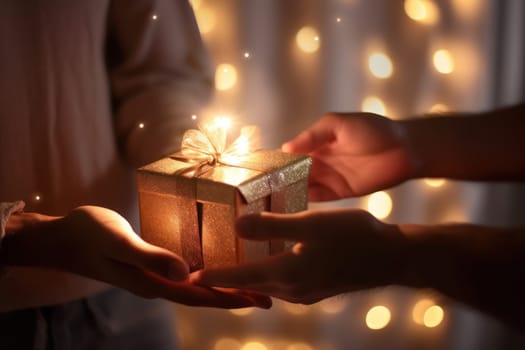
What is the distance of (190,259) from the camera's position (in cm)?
84

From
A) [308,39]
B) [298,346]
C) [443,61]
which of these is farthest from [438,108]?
[298,346]

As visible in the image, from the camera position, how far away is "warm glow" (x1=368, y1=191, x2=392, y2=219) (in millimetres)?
1548

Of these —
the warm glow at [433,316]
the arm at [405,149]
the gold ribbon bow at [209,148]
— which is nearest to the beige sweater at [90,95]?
the gold ribbon bow at [209,148]

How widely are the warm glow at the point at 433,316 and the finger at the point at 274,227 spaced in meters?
1.05

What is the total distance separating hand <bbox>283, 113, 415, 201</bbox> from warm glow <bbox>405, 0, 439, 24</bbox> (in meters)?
0.47

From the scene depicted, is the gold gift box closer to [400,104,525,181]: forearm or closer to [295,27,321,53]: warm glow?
[400,104,525,181]: forearm

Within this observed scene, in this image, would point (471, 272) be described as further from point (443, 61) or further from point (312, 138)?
point (443, 61)

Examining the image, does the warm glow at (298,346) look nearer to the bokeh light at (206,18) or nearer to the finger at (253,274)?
the bokeh light at (206,18)

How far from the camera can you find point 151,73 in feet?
3.42

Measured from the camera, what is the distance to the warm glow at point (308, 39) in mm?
1402

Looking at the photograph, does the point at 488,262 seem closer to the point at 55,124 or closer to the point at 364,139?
the point at 364,139

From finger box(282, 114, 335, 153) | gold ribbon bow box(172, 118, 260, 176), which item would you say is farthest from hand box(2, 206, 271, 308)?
finger box(282, 114, 335, 153)

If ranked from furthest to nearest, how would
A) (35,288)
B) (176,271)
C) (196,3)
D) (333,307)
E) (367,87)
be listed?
(333,307)
(367,87)
(196,3)
(35,288)
(176,271)

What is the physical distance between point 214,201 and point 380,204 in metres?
0.86
